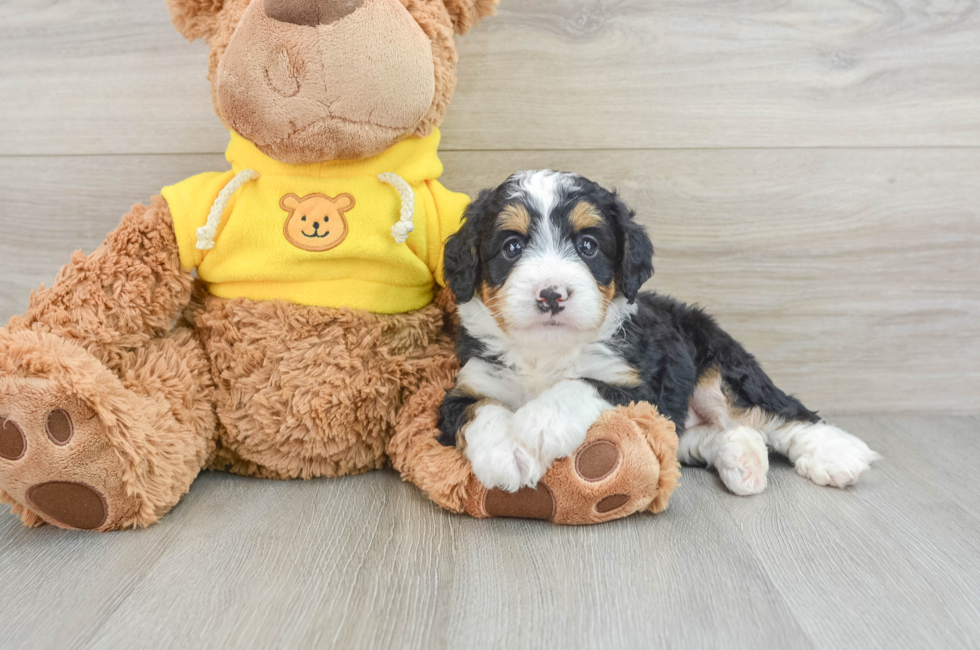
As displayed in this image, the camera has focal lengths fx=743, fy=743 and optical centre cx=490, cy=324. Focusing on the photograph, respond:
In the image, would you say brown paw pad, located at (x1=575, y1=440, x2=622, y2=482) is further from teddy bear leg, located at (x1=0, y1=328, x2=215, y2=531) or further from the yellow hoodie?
teddy bear leg, located at (x1=0, y1=328, x2=215, y2=531)

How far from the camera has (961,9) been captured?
237cm

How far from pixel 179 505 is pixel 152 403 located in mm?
262

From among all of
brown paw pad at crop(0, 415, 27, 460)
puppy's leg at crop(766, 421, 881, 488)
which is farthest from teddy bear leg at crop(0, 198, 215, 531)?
puppy's leg at crop(766, 421, 881, 488)

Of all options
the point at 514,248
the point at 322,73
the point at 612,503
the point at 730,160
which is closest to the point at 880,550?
the point at 612,503

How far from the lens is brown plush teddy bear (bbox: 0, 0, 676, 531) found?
1.62m

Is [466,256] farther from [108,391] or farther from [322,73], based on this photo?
[108,391]

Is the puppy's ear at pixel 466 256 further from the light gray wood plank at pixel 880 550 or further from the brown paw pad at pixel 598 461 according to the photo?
the light gray wood plank at pixel 880 550

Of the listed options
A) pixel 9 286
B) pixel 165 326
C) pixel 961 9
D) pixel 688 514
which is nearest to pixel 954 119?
pixel 961 9

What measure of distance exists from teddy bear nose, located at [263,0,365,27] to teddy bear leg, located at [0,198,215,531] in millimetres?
589

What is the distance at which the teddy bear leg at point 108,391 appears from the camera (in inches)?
61.9

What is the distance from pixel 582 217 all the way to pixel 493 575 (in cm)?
81

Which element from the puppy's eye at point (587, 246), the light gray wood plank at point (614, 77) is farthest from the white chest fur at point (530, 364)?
the light gray wood plank at point (614, 77)

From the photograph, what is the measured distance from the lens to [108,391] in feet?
5.38

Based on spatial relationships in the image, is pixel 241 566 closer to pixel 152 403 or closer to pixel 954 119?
pixel 152 403
